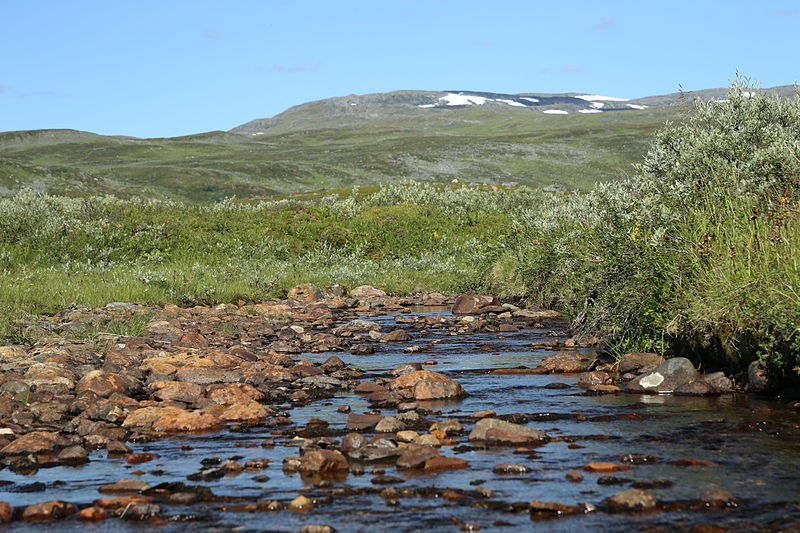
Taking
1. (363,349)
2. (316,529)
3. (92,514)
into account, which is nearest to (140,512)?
(92,514)

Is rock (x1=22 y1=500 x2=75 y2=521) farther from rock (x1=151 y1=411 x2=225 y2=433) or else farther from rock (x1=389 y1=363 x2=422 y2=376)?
rock (x1=389 y1=363 x2=422 y2=376)

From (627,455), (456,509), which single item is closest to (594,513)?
(456,509)

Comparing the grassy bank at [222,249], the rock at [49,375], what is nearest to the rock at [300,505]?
the rock at [49,375]

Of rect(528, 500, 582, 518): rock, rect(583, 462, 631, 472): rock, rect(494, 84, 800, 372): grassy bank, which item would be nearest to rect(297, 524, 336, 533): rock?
rect(528, 500, 582, 518): rock

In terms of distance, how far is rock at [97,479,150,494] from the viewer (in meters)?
6.66

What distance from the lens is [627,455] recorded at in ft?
24.2

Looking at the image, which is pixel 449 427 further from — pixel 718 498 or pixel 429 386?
pixel 718 498

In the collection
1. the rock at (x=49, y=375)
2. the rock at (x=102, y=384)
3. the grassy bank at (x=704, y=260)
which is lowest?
the rock at (x=102, y=384)

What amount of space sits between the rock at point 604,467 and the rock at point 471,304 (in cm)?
1267

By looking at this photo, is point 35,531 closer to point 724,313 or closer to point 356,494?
point 356,494

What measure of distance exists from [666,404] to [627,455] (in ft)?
8.39

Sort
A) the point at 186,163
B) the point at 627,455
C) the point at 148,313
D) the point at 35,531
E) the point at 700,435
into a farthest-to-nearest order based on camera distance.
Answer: the point at 186,163 → the point at 148,313 → the point at 700,435 → the point at 627,455 → the point at 35,531

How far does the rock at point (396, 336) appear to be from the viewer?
1580cm

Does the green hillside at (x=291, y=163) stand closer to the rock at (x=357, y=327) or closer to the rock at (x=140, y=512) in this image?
the rock at (x=357, y=327)
